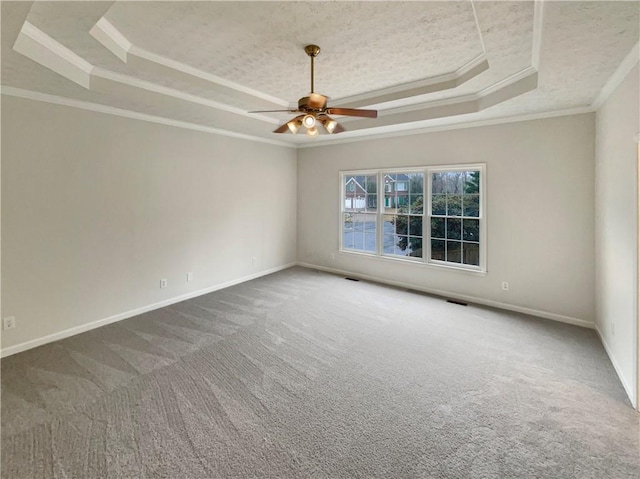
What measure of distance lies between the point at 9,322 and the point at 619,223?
20.3 feet

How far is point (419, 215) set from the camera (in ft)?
17.5

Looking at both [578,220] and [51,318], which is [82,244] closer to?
[51,318]

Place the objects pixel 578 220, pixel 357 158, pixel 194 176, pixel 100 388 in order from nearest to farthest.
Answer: pixel 100 388
pixel 578 220
pixel 194 176
pixel 357 158

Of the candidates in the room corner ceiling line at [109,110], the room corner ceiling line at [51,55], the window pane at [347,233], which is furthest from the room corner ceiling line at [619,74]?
the room corner ceiling line at [109,110]

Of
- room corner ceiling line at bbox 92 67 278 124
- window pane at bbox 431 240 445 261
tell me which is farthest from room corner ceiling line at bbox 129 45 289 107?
window pane at bbox 431 240 445 261

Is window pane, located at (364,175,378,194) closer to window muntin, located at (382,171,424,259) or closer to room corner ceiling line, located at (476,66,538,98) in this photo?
window muntin, located at (382,171,424,259)

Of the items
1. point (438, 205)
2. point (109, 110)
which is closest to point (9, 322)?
point (109, 110)

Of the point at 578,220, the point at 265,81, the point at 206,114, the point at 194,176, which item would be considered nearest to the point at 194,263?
the point at 194,176

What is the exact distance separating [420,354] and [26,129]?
4789 mm

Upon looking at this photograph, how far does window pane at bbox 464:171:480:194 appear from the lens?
466cm

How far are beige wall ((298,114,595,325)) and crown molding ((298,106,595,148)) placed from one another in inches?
2.5

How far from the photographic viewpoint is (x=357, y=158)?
5.93 m

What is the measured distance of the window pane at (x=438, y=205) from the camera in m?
5.05

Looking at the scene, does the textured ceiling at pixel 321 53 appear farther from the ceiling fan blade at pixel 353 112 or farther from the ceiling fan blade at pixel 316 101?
the ceiling fan blade at pixel 353 112
